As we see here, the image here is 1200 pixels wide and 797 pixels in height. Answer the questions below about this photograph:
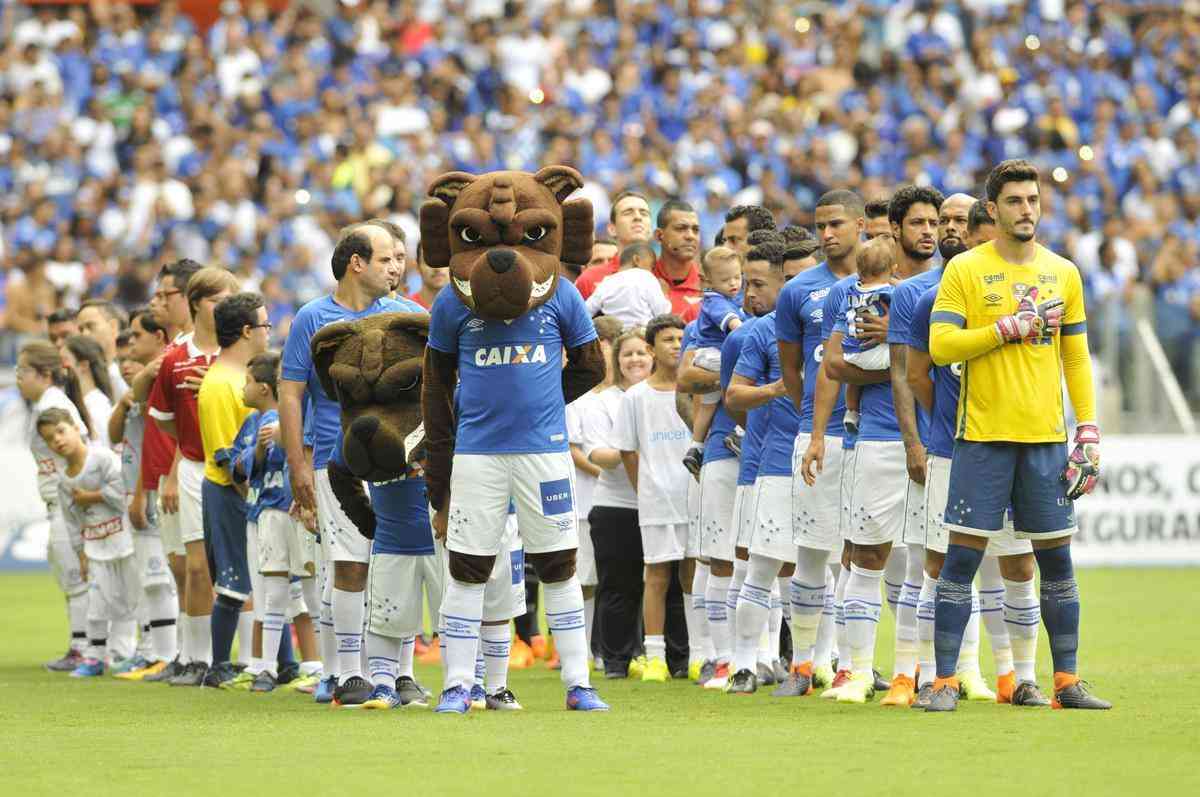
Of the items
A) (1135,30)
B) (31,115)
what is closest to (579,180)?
(31,115)

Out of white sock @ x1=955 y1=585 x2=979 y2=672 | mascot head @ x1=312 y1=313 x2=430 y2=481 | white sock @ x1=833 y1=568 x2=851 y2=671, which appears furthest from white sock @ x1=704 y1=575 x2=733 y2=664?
mascot head @ x1=312 y1=313 x2=430 y2=481

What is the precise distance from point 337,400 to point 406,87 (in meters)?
18.5

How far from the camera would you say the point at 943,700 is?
8.98 meters

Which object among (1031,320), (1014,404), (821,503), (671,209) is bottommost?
(821,503)

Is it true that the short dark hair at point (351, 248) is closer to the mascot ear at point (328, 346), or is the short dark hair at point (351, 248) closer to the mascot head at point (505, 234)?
the mascot ear at point (328, 346)

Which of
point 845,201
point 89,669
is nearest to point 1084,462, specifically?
point 845,201

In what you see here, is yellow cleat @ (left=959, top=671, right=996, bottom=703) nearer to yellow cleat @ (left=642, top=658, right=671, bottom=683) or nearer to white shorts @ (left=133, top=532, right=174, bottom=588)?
yellow cleat @ (left=642, top=658, right=671, bottom=683)

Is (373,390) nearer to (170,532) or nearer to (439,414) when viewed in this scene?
(439,414)

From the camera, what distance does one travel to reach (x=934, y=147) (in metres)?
27.5

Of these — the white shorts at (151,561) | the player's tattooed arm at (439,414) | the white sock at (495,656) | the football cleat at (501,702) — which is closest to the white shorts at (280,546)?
the white shorts at (151,561)

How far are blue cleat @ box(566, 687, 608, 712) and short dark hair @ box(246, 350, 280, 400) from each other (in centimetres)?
285

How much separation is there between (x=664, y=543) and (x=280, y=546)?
2276 millimetres

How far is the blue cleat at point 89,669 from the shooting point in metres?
12.5

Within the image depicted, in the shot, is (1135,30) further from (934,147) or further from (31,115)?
(31,115)
